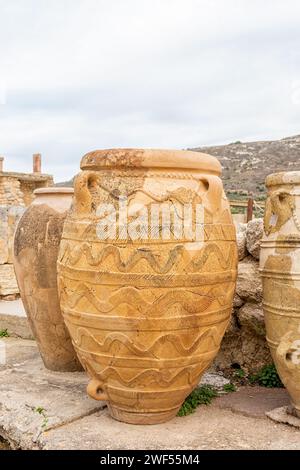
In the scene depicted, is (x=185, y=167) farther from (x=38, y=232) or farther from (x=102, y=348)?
(x=38, y=232)

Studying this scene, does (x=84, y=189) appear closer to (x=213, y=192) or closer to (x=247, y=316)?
(x=213, y=192)

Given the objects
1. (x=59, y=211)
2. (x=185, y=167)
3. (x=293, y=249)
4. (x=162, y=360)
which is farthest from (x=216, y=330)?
(x=59, y=211)

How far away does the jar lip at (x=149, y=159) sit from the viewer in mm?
2729

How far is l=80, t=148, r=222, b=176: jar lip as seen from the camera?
2729mm

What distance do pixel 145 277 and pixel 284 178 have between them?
911mm

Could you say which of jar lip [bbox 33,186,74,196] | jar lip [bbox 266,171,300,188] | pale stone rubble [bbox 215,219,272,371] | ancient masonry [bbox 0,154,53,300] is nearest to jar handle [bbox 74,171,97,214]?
jar lip [bbox 266,171,300,188]

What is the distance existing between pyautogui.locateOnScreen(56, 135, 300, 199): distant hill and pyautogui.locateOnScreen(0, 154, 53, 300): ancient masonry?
924 cm

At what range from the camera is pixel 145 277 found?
263 cm

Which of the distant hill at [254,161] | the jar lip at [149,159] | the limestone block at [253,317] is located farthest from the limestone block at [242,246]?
the distant hill at [254,161]

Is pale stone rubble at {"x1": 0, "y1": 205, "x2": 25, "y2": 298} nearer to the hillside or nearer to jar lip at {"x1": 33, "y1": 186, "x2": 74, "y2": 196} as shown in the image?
jar lip at {"x1": 33, "y1": 186, "x2": 74, "y2": 196}
